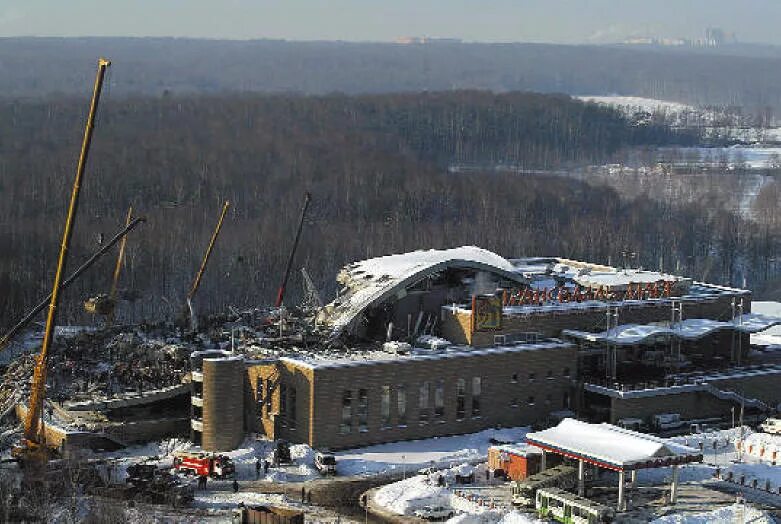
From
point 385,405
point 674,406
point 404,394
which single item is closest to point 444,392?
point 404,394

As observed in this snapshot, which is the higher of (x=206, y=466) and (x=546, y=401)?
(x=546, y=401)

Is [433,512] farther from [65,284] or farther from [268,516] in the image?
[65,284]

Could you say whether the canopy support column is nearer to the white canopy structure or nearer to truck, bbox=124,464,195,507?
the white canopy structure

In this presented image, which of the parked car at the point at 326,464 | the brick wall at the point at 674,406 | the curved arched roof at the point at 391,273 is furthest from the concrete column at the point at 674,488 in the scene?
the curved arched roof at the point at 391,273

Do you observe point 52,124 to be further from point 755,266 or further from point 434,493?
point 434,493

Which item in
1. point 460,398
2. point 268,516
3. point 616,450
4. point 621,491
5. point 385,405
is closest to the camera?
point 268,516

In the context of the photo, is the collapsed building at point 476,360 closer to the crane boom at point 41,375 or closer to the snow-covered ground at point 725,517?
the crane boom at point 41,375
